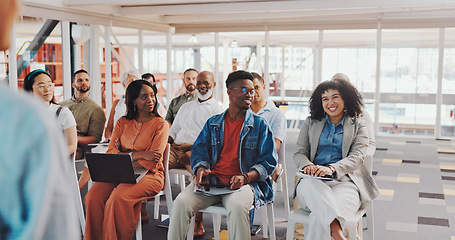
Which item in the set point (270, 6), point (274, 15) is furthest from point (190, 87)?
point (274, 15)

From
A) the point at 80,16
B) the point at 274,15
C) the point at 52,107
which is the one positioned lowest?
the point at 52,107

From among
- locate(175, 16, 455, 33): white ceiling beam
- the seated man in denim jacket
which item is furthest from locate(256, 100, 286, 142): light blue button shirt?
locate(175, 16, 455, 33): white ceiling beam

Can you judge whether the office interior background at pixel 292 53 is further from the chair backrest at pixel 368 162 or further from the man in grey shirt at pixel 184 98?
the chair backrest at pixel 368 162

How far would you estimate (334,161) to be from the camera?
3.61 meters

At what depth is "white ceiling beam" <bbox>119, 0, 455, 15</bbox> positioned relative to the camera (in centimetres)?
657

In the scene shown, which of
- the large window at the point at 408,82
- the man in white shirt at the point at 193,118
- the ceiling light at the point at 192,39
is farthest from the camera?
the ceiling light at the point at 192,39

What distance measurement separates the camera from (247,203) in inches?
133

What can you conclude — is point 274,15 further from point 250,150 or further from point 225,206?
point 225,206

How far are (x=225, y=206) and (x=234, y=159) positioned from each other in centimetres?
36

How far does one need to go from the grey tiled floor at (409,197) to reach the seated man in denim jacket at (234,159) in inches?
35.9

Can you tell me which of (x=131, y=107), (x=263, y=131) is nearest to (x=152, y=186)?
(x=131, y=107)

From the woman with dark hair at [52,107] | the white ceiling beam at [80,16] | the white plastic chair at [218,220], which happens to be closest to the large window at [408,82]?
the white ceiling beam at [80,16]

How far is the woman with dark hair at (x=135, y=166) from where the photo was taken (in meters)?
3.70

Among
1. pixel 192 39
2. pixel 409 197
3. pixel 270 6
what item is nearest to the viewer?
pixel 409 197
